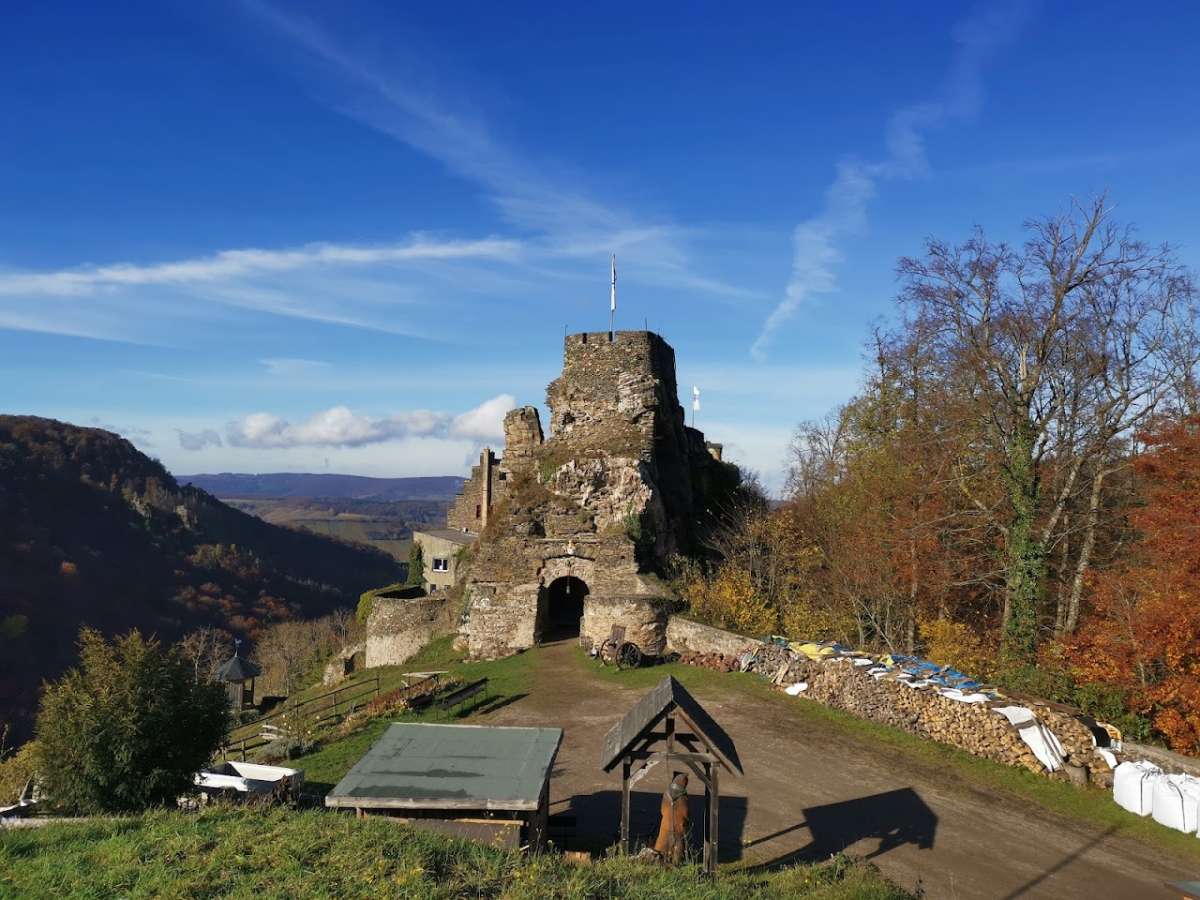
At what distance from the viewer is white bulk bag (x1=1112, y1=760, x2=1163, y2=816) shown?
40.8ft

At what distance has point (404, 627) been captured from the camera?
2923cm

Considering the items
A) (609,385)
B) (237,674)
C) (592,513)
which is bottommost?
(237,674)

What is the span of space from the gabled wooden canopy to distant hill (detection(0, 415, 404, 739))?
2019 inches

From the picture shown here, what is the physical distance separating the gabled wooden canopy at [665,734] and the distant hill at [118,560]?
51.3m

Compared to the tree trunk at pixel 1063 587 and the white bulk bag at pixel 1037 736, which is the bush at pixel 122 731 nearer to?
the white bulk bag at pixel 1037 736

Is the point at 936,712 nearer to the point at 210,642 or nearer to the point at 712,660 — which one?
the point at 712,660

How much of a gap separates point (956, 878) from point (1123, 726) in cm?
712

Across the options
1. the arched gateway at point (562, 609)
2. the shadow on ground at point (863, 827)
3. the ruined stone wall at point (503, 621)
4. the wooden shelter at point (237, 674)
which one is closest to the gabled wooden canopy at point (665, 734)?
the shadow on ground at point (863, 827)

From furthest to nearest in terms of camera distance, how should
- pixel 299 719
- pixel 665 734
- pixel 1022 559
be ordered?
pixel 299 719, pixel 1022 559, pixel 665 734

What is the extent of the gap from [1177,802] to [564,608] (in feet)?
68.3

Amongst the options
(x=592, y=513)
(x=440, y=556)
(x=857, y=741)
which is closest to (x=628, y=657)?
(x=592, y=513)

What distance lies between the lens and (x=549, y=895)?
715 cm

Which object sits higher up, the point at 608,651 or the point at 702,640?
the point at 702,640

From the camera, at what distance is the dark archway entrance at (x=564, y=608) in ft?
89.3
